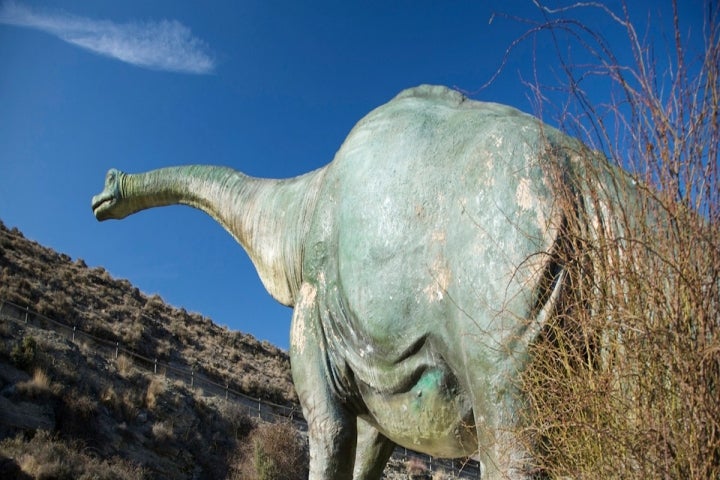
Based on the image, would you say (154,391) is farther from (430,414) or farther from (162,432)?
(430,414)

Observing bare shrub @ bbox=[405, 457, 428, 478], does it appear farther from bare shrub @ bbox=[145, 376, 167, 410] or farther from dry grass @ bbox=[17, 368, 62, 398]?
dry grass @ bbox=[17, 368, 62, 398]

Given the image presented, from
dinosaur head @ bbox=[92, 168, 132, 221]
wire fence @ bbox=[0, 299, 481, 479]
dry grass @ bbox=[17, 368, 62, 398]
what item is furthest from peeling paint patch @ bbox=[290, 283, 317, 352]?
wire fence @ bbox=[0, 299, 481, 479]

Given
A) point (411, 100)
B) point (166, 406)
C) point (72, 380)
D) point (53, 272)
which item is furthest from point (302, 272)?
point (53, 272)

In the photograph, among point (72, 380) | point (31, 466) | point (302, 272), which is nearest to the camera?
point (302, 272)

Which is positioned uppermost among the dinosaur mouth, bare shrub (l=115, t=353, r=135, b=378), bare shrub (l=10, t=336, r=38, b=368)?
bare shrub (l=115, t=353, r=135, b=378)

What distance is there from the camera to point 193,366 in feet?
78.1

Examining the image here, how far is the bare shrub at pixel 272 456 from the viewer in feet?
58.0

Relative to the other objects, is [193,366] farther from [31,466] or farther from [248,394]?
[31,466]

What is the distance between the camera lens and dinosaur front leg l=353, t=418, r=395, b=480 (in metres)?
4.50

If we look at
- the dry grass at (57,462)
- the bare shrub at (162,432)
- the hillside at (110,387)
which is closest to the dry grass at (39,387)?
the hillside at (110,387)

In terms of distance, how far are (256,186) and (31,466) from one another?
9.50m

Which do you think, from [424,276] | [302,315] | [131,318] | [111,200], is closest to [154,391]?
[131,318]

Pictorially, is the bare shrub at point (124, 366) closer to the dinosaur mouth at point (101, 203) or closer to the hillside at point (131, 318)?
the hillside at point (131, 318)

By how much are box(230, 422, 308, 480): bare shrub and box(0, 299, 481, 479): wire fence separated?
1767 millimetres
